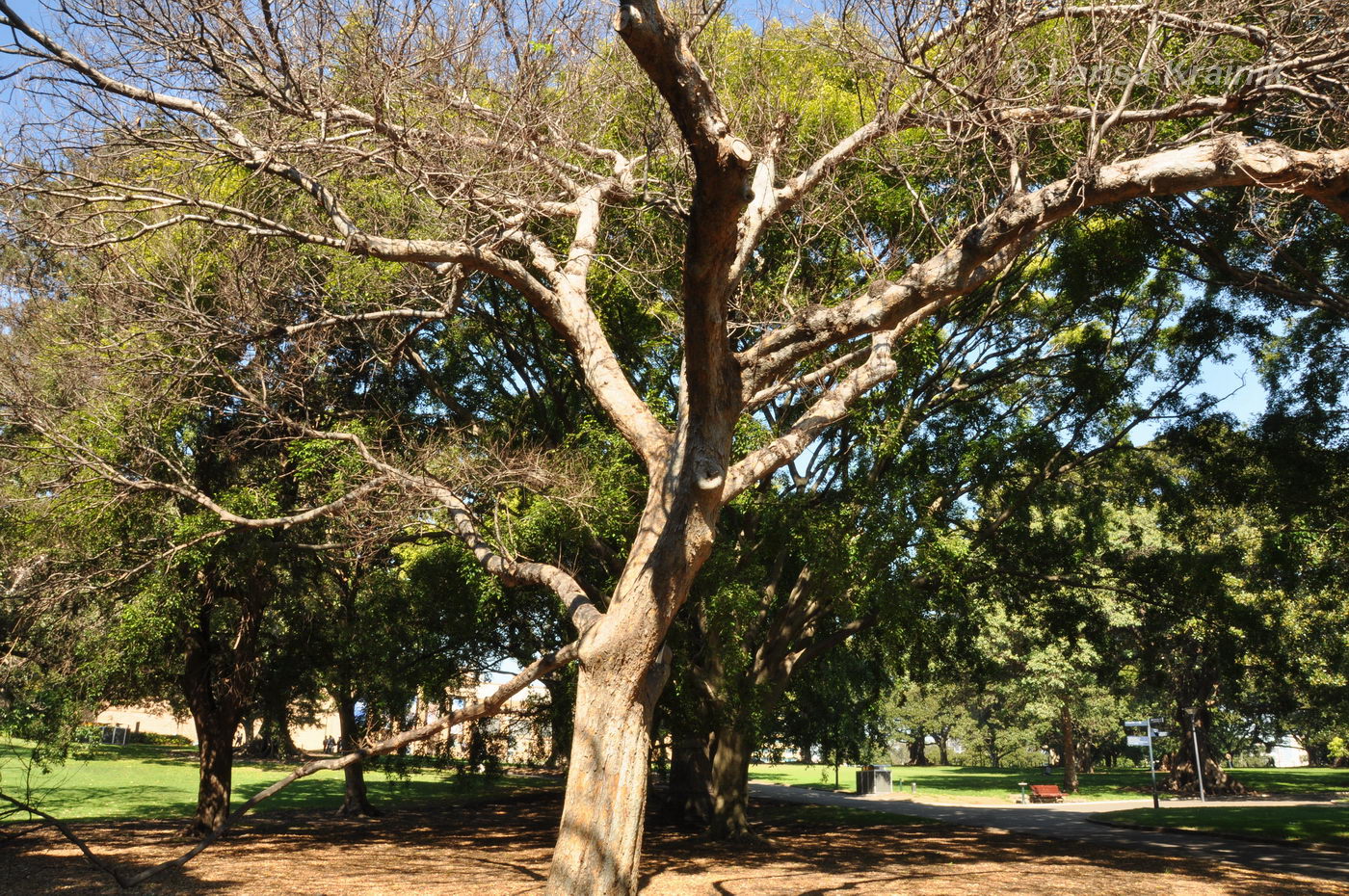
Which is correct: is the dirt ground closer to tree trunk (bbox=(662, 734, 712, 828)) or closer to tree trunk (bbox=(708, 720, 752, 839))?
tree trunk (bbox=(708, 720, 752, 839))

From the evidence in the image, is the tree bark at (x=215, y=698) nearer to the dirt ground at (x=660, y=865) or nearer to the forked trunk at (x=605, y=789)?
the dirt ground at (x=660, y=865)

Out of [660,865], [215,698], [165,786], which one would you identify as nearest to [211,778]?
[215,698]

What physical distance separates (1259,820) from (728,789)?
10551mm

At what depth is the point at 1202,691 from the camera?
96.4ft

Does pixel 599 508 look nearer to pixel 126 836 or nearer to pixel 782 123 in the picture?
pixel 782 123

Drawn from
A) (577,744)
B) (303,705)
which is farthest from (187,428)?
(303,705)

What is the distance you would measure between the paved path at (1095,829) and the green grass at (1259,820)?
741mm

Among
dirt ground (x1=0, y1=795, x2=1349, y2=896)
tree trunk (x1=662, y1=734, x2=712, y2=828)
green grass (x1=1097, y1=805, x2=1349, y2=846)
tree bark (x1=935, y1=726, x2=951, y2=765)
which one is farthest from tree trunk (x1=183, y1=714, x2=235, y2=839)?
tree bark (x1=935, y1=726, x2=951, y2=765)

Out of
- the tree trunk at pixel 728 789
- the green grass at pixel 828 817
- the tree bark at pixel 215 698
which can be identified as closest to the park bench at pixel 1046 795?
the green grass at pixel 828 817

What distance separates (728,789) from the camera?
51.9 ft

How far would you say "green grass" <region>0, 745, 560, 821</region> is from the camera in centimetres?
1891

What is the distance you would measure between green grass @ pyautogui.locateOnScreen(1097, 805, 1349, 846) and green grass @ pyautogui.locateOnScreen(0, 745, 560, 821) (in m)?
13.0

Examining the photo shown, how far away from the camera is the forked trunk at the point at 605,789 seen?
591cm

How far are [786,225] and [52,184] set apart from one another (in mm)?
7622
